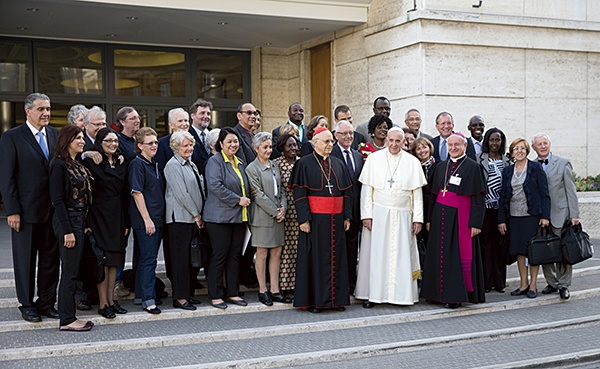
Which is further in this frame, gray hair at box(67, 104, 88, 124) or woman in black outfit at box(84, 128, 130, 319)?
gray hair at box(67, 104, 88, 124)

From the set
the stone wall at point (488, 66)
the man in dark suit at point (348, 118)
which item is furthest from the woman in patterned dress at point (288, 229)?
the stone wall at point (488, 66)

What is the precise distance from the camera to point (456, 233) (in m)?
8.20

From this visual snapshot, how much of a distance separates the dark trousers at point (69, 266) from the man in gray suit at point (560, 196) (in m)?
5.42

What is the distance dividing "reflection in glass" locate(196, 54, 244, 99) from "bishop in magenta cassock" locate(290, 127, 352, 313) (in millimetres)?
10517

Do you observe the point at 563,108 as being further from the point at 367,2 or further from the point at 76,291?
the point at 76,291

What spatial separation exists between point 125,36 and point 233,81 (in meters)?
3.04

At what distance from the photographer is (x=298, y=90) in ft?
58.6

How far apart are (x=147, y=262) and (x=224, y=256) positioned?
830mm

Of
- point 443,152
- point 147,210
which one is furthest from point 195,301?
point 443,152

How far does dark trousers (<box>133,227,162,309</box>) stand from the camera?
24.4 ft

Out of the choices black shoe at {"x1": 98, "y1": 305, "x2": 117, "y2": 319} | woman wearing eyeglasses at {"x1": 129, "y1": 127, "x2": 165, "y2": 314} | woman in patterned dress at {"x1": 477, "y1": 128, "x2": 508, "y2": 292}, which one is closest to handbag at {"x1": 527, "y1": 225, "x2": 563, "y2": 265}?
woman in patterned dress at {"x1": 477, "y1": 128, "x2": 508, "y2": 292}

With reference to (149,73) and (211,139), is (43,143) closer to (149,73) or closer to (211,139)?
(211,139)

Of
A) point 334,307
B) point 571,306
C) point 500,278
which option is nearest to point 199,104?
point 334,307

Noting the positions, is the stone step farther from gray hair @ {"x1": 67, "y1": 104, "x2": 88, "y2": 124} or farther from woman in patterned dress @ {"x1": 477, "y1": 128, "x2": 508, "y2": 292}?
gray hair @ {"x1": 67, "y1": 104, "x2": 88, "y2": 124}
